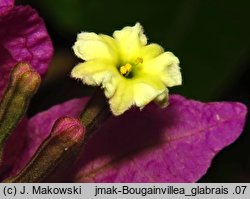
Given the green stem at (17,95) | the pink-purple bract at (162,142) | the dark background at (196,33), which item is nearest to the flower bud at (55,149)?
the green stem at (17,95)

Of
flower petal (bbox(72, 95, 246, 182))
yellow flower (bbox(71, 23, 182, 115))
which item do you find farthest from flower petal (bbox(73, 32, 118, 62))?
flower petal (bbox(72, 95, 246, 182))

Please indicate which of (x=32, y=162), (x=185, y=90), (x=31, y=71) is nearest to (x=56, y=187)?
(x=32, y=162)

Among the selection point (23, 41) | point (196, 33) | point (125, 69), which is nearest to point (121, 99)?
point (125, 69)

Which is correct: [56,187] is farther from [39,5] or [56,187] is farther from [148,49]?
[39,5]

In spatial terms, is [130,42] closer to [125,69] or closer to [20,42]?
[125,69]

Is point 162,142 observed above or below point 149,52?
below

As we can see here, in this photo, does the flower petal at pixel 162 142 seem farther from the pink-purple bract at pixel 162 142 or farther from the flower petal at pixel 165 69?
the flower petal at pixel 165 69

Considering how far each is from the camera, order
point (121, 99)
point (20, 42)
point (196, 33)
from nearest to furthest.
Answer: point (121, 99) < point (20, 42) < point (196, 33)
